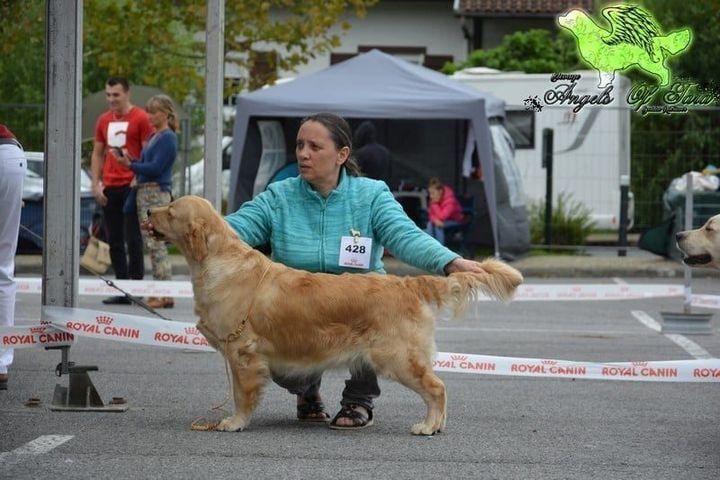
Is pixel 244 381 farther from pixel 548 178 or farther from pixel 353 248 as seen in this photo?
pixel 548 178

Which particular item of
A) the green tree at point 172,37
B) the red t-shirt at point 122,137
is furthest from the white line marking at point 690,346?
the green tree at point 172,37

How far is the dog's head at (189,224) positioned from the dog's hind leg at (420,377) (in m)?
1.01

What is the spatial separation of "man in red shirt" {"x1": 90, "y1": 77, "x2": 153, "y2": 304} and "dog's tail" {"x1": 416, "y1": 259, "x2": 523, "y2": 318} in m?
6.72

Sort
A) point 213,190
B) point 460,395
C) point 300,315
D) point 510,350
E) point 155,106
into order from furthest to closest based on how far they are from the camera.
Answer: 1. point 155,106
2. point 510,350
3. point 213,190
4. point 460,395
5. point 300,315

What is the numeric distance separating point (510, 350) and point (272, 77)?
13.0 meters

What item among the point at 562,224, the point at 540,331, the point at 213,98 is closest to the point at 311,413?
the point at 213,98

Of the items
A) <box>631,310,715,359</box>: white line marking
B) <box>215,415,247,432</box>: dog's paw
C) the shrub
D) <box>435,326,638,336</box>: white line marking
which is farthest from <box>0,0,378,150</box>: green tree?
<box>215,415,247,432</box>: dog's paw

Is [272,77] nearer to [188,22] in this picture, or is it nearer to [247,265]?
[188,22]

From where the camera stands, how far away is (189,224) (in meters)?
6.57

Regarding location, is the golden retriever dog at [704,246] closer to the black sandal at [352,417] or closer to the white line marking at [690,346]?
the black sandal at [352,417]

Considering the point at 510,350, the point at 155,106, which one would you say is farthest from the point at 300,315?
the point at 155,106

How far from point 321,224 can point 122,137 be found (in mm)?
6367

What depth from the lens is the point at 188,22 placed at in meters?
21.7

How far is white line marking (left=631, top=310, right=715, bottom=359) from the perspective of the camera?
10.5 m
